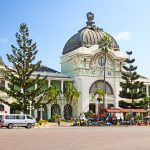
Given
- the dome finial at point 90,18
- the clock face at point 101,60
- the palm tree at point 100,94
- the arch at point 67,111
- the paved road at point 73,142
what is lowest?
the paved road at point 73,142

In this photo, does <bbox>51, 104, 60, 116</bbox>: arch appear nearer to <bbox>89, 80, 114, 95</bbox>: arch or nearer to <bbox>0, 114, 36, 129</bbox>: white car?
<bbox>89, 80, 114, 95</bbox>: arch

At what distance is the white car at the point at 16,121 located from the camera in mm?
39150

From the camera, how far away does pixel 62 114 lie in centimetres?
7150

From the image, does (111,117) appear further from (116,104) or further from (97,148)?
(97,148)

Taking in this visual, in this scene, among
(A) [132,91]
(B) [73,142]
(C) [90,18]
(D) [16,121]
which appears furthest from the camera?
(C) [90,18]

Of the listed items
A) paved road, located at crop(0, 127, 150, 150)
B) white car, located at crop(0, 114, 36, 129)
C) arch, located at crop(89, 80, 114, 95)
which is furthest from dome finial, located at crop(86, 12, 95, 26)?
paved road, located at crop(0, 127, 150, 150)

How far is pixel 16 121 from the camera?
39781mm

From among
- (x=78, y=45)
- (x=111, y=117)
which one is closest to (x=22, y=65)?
(x=111, y=117)

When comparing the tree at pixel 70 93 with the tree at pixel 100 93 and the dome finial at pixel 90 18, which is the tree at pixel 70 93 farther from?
the dome finial at pixel 90 18

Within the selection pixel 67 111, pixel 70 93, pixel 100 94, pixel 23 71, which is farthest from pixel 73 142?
pixel 67 111

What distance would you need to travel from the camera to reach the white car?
128 ft

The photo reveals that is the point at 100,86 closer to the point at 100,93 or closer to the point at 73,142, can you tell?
the point at 100,93

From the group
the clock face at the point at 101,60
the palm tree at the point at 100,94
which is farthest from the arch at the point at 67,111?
the clock face at the point at 101,60

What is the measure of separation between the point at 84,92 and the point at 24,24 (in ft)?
73.7
